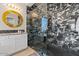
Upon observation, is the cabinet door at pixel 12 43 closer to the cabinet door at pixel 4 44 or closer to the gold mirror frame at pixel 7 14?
the cabinet door at pixel 4 44

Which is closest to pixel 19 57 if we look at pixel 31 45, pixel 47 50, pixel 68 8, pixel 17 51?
pixel 17 51

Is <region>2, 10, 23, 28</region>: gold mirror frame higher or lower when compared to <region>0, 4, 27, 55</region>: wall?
higher

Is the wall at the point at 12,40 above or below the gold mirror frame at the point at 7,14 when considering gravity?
below

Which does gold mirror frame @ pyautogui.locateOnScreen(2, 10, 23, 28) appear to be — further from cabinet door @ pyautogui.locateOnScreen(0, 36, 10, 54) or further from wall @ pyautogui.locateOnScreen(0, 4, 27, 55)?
cabinet door @ pyautogui.locateOnScreen(0, 36, 10, 54)

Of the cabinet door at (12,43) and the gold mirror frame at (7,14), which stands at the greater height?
the gold mirror frame at (7,14)

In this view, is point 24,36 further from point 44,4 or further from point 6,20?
point 44,4

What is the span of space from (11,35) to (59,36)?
0.83 meters

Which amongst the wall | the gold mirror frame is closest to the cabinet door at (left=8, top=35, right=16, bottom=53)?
the wall

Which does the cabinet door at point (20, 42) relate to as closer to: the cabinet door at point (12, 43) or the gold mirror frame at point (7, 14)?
the cabinet door at point (12, 43)

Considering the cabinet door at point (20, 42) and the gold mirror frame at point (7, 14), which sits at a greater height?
the gold mirror frame at point (7, 14)

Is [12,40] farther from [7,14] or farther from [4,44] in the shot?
[7,14]

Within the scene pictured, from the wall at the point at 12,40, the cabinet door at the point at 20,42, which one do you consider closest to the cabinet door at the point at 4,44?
the wall at the point at 12,40

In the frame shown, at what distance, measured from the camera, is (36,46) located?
2199mm

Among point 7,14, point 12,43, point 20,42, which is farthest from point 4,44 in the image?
point 7,14
